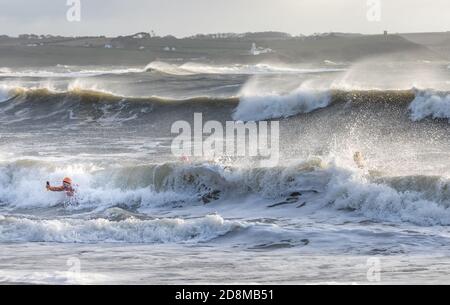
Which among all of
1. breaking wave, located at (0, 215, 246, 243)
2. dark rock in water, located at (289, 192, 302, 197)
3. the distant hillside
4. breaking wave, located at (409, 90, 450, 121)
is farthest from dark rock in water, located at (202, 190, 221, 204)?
the distant hillside

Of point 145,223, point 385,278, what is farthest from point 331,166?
point 385,278

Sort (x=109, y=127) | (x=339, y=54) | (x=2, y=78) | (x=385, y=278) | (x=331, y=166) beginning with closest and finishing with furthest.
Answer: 1. (x=385, y=278)
2. (x=331, y=166)
3. (x=109, y=127)
4. (x=2, y=78)
5. (x=339, y=54)

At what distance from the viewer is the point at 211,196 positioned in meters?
18.2

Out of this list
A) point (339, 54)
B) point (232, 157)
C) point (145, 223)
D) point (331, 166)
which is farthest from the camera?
point (339, 54)

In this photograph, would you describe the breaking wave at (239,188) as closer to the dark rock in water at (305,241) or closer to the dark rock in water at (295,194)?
the dark rock in water at (295,194)

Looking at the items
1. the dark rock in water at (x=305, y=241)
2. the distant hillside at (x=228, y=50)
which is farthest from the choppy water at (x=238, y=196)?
the distant hillside at (x=228, y=50)

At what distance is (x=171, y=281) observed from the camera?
401 inches

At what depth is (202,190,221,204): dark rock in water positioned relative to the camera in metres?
18.0

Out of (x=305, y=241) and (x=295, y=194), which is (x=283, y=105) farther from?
(x=305, y=241)

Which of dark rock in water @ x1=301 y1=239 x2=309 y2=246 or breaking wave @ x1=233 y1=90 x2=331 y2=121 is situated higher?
breaking wave @ x1=233 y1=90 x2=331 y2=121

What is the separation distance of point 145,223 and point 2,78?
132 ft

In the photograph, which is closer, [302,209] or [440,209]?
[440,209]

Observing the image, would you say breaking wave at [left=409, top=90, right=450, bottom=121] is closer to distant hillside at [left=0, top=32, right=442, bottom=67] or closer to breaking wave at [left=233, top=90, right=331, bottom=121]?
breaking wave at [left=233, top=90, right=331, bottom=121]

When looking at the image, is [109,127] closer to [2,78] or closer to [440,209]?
[440,209]
